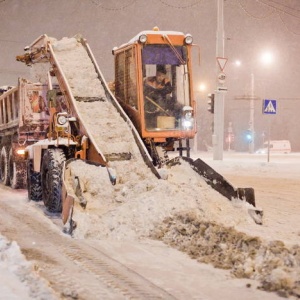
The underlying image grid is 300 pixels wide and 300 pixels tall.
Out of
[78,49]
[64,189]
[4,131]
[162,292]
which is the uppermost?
[78,49]

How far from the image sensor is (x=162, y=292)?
4.46 metres

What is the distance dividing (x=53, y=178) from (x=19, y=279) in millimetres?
4081

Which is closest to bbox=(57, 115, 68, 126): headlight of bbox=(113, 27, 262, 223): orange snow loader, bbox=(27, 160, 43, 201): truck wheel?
bbox=(113, 27, 262, 223): orange snow loader

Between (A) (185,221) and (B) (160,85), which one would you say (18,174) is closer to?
(B) (160,85)

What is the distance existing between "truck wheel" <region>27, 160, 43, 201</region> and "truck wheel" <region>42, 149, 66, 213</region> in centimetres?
86

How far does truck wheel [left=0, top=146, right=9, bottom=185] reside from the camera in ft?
44.2

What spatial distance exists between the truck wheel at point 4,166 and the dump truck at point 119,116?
3325 millimetres

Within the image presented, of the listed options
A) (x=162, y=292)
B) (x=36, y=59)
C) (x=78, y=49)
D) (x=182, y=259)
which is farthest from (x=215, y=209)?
(x=36, y=59)

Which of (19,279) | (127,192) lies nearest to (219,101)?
(127,192)

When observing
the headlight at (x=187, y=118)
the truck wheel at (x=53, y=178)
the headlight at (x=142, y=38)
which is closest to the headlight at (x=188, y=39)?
the headlight at (x=142, y=38)

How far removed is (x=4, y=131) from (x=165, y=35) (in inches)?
267

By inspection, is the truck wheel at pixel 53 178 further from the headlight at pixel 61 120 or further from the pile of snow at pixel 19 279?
the pile of snow at pixel 19 279

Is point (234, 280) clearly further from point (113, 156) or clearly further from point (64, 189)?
point (113, 156)

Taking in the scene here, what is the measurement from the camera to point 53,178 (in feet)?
28.4
